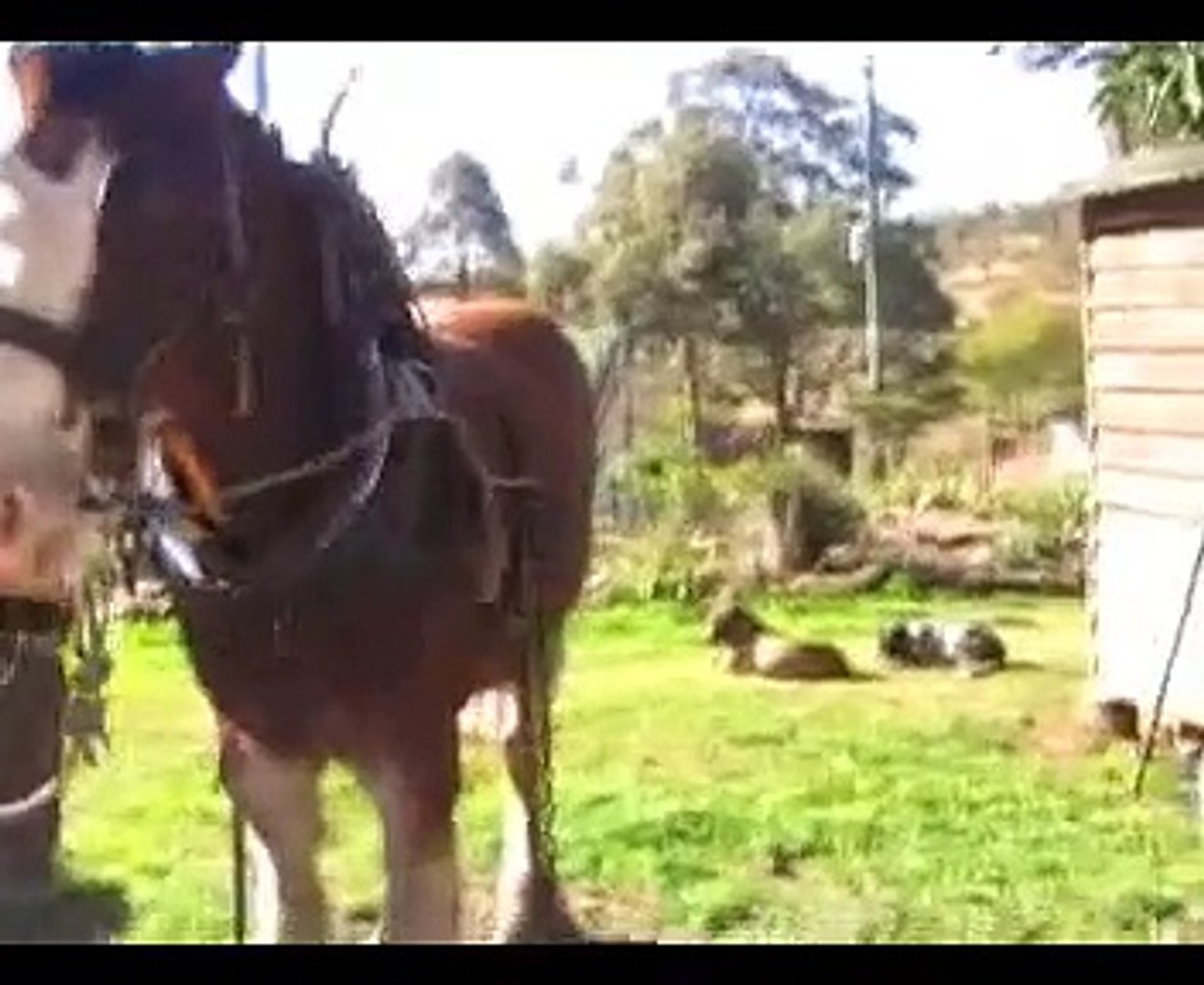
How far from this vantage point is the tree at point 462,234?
6.80ft

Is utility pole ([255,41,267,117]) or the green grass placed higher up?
utility pole ([255,41,267,117])

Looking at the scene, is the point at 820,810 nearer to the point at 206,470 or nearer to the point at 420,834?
the point at 420,834

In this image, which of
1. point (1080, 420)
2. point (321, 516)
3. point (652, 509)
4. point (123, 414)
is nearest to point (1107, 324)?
point (1080, 420)

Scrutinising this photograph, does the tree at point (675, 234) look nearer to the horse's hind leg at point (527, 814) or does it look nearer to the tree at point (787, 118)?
the tree at point (787, 118)

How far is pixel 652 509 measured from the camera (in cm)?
212

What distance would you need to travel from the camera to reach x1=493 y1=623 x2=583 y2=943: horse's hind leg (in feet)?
6.91

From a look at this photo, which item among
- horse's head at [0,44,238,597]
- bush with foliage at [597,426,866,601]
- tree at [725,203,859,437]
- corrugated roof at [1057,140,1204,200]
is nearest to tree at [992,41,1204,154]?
corrugated roof at [1057,140,1204,200]

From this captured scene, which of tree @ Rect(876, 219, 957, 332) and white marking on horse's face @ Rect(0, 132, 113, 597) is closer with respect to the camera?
white marking on horse's face @ Rect(0, 132, 113, 597)

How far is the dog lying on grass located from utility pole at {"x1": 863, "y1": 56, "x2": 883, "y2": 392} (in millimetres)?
232

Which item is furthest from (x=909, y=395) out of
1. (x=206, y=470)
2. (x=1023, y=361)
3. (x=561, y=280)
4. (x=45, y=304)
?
Answer: (x=45, y=304)

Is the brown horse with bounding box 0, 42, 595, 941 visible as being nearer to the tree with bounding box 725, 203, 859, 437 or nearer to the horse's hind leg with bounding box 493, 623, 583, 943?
the horse's hind leg with bounding box 493, 623, 583, 943

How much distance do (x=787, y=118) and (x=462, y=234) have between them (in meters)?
0.30

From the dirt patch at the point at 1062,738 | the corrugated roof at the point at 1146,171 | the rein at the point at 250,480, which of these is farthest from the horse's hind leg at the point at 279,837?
the corrugated roof at the point at 1146,171

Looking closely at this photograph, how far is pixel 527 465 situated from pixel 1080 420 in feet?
1.62
